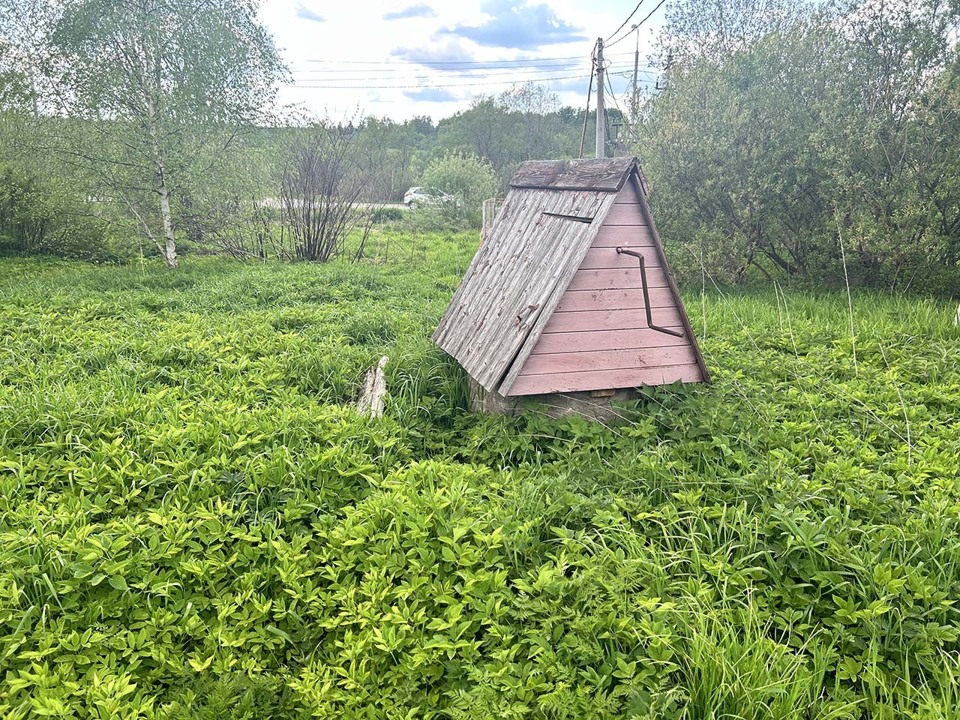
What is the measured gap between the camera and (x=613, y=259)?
437 centimetres

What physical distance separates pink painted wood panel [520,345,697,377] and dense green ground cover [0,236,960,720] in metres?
0.24

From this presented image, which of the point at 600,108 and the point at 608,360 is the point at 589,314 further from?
the point at 600,108

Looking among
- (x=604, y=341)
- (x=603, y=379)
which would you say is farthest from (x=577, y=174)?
(x=603, y=379)

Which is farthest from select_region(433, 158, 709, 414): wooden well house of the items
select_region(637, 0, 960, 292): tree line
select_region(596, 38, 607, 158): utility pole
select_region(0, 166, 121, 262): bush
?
select_region(0, 166, 121, 262): bush

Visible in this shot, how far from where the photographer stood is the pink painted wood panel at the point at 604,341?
4289 millimetres

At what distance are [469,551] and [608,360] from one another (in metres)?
1.90

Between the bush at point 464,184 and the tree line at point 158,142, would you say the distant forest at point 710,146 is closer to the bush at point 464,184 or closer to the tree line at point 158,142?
the tree line at point 158,142

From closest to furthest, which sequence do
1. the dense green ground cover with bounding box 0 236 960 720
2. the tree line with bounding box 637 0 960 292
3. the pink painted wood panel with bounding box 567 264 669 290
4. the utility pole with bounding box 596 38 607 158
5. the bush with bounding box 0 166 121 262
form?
the dense green ground cover with bounding box 0 236 960 720
the pink painted wood panel with bounding box 567 264 669 290
the tree line with bounding box 637 0 960 292
the utility pole with bounding box 596 38 607 158
the bush with bounding box 0 166 121 262

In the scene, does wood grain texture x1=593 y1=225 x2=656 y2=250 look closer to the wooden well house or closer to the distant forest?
the wooden well house

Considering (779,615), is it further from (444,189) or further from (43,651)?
(444,189)

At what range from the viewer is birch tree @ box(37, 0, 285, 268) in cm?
1272

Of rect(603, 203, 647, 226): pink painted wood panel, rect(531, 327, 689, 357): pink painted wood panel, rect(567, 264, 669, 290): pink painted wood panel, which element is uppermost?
rect(603, 203, 647, 226): pink painted wood panel

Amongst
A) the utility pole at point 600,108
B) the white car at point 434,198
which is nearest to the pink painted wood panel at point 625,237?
the utility pole at point 600,108

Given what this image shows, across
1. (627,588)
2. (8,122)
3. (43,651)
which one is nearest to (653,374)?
(627,588)
